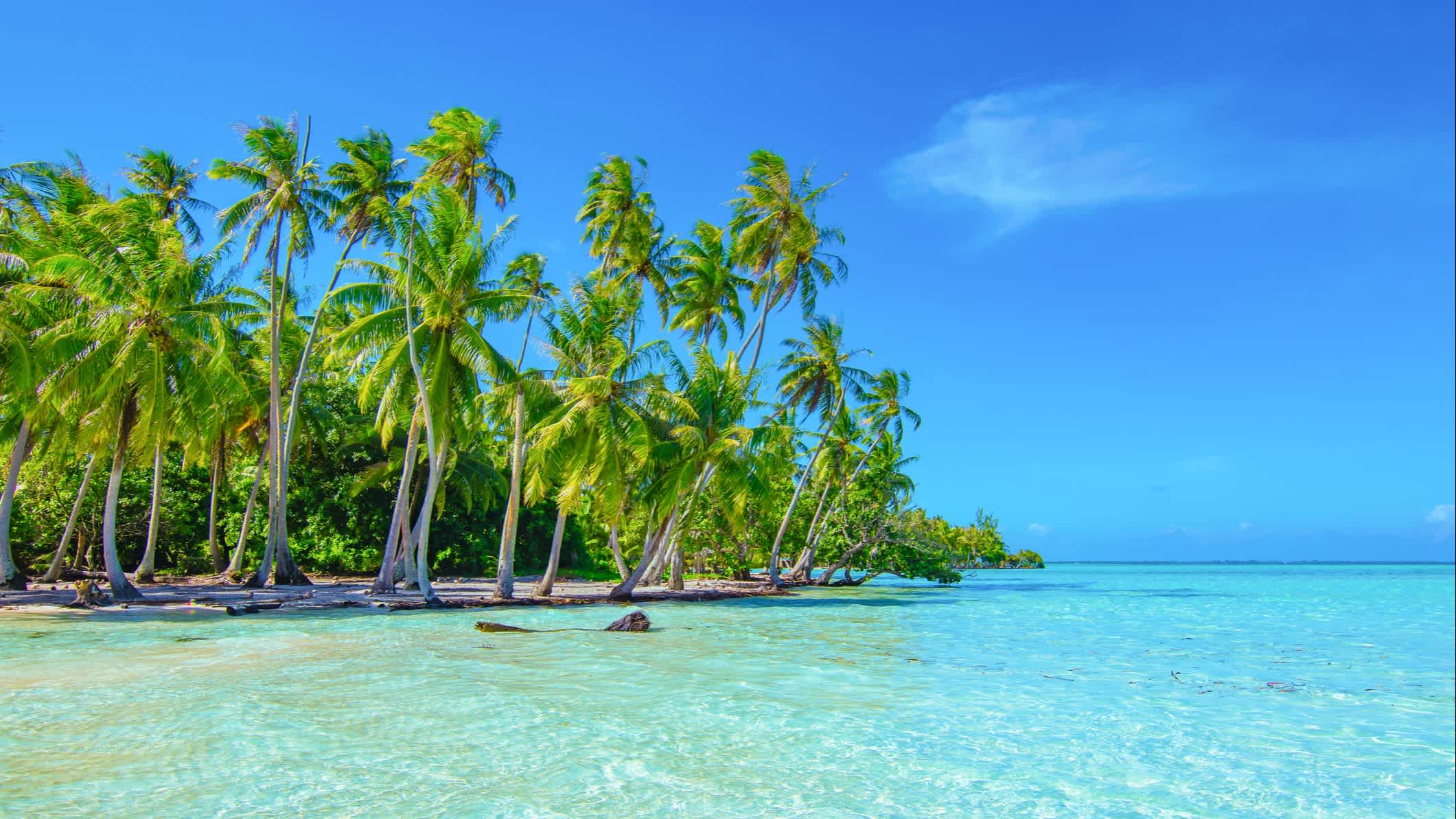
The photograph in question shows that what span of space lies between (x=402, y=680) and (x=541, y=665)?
6.43 feet

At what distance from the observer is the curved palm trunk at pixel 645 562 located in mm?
23734

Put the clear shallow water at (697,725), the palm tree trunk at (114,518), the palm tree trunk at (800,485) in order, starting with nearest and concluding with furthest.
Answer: the clear shallow water at (697,725), the palm tree trunk at (114,518), the palm tree trunk at (800,485)

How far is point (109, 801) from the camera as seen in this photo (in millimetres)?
5520

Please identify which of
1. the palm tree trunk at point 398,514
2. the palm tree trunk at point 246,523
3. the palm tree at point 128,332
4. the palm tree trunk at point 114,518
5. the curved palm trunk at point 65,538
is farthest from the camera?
the palm tree trunk at point 246,523

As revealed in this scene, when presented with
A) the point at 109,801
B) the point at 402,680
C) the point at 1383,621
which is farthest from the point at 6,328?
the point at 1383,621

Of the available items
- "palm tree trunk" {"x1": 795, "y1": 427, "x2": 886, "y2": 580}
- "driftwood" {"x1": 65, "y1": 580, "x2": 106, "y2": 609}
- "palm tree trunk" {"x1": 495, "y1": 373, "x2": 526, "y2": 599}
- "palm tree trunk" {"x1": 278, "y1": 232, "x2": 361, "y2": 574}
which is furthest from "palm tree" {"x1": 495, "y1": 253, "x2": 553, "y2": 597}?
"palm tree trunk" {"x1": 795, "y1": 427, "x2": 886, "y2": 580}

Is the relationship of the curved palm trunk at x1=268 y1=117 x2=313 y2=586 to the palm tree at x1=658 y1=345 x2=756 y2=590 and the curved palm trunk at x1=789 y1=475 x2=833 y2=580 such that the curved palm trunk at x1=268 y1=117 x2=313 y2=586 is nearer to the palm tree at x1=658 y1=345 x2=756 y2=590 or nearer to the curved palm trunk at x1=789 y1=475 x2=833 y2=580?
the palm tree at x1=658 y1=345 x2=756 y2=590

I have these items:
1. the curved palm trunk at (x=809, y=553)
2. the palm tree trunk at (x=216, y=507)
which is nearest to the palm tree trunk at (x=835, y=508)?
the curved palm trunk at (x=809, y=553)

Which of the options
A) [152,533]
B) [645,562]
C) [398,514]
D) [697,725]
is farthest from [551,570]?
[697,725]

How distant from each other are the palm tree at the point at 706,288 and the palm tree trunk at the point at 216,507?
529 inches

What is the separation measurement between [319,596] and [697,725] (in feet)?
56.5

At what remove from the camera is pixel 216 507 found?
98.6ft

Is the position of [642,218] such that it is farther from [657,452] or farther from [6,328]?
[6,328]

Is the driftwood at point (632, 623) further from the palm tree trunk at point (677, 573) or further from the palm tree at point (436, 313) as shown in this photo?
the palm tree trunk at point (677, 573)
